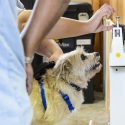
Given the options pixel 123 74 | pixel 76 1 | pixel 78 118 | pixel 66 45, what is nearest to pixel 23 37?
pixel 123 74

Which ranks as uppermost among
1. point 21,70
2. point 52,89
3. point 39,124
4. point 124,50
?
point 21,70

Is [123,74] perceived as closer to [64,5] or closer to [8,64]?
[64,5]

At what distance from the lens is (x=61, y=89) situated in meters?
2.03

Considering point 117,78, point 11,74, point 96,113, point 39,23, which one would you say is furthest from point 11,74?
point 96,113

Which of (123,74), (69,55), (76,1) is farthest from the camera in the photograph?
(76,1)

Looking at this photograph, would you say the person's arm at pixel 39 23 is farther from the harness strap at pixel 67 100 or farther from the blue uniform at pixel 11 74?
the harness strap at pixel 67 100

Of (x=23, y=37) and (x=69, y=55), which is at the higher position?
(x=23, y=37)

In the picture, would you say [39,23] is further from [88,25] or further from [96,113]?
[96,113]

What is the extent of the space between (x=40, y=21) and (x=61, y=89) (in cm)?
129

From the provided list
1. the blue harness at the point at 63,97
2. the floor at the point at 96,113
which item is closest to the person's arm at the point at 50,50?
the blue harness at the point at 63,97

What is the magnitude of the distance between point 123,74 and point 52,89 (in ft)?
1.62

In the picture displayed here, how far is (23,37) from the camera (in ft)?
2.61

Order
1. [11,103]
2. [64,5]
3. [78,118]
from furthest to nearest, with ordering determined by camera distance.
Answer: [78,118]
[64,5]
[11,103]

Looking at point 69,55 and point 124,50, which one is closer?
point 124,50
